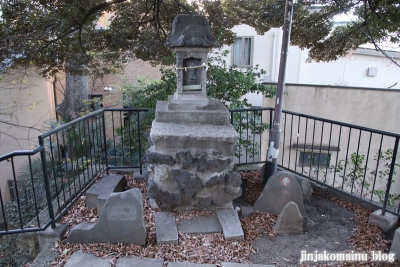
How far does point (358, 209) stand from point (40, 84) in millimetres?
10862

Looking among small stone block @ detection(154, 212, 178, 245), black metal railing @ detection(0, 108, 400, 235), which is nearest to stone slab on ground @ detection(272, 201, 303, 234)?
black metal railing @ detection(0, 108, 400, 235)

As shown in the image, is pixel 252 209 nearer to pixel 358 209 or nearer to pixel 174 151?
pixel 174 151

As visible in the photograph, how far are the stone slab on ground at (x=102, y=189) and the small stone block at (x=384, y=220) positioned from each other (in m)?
3.36

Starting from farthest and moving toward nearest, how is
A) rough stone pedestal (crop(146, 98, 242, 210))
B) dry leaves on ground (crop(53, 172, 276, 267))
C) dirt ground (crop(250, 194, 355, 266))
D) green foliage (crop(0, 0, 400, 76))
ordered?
1. green foliage (crop(0, 0, 400, 76))
2. rough stone pedestal (crop(146, 98, 242, 210))
3. dirt ground (crop(250, 194, 355, 266))
4. dry leaves on ground (crop(53, 172, 276, 267))

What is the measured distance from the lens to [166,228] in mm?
3281

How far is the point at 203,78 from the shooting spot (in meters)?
3.98

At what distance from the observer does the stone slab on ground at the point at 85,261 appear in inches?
108

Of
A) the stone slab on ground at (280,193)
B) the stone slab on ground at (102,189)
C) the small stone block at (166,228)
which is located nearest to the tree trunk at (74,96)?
the stone slab on ground at (102,189)

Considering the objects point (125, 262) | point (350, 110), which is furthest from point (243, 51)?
point (125, 262)

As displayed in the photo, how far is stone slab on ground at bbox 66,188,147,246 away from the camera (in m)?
2.97

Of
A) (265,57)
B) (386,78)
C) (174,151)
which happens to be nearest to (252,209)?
(174,151)

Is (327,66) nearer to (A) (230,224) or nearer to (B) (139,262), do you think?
(A) (230,224)

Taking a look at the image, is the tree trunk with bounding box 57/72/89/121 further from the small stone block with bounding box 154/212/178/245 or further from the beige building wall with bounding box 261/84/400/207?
the small stone block with bounding box 154/212/178/245

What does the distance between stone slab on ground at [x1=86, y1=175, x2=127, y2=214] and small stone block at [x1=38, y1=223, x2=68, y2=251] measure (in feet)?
1.89
